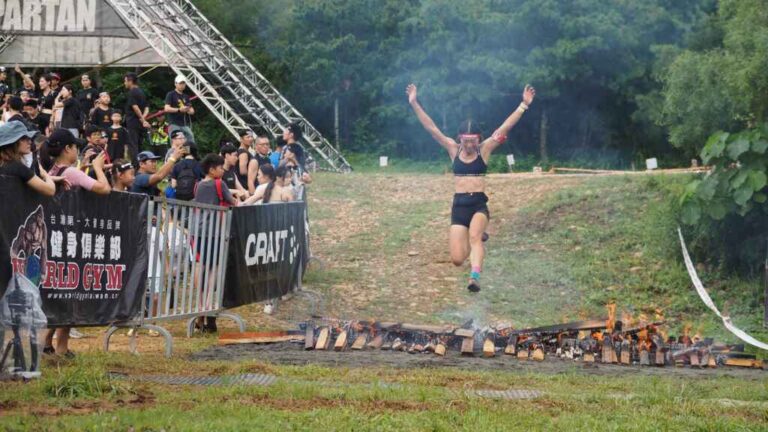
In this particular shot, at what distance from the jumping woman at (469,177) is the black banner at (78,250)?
515 cm

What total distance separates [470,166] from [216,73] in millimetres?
18712

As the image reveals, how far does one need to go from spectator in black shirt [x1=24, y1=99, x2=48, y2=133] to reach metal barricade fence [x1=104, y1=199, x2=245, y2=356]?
6.89 metres

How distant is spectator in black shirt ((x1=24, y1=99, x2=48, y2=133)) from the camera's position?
1936 cm

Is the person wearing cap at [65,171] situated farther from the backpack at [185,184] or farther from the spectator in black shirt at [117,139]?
the spectator in black shirt at [117,139]

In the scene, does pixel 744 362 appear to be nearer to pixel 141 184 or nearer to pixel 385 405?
pixel 385 405

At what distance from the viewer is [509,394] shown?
9.49 metres

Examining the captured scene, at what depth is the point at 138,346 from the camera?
12766mm

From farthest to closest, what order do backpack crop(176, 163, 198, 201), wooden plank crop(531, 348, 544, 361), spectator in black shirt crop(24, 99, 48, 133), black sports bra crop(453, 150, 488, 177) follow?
spectator in black shirt crop(24, 99, 48, 133), black sports bra crop(453, 150, 488, 177), backpack crop(176, 163, 198, 201), wooden plank crop(531, 348, 544, 361)

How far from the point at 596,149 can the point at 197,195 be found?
2712cm

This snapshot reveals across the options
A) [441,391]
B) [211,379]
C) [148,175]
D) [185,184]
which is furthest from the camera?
[185,184]

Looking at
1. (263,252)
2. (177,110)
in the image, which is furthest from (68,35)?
(263,252)

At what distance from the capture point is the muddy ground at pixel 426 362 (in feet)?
38.2

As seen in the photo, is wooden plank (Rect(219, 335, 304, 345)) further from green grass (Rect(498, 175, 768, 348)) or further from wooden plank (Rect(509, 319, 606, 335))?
green grass (Rect(498, 175, 768, 348))

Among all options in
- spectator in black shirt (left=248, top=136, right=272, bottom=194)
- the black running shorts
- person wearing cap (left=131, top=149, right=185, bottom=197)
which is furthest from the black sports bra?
person wearing cap (left=131, top=149, right=185, bottom=197)
